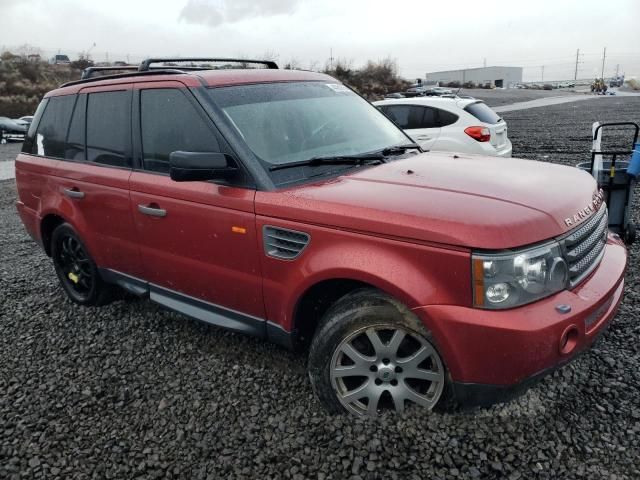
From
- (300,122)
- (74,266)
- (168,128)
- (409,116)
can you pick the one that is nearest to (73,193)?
(74,266)

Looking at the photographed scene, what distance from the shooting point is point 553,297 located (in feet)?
7.98

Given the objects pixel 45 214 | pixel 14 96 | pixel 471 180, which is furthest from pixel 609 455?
pixel 14 96

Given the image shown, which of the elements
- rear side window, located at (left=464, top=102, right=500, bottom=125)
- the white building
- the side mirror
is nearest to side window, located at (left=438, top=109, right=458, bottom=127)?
rear side window, located at (left=464, top=102, right=500, bottom=125)

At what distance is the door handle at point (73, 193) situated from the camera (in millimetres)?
4101

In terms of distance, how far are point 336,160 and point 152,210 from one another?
122 centimetres

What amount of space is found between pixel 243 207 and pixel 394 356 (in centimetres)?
112

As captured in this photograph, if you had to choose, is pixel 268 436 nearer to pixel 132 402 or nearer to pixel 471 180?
pixel 132 402

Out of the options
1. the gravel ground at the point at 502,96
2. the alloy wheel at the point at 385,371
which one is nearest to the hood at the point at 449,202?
the alloy wheel at the point at 385,371

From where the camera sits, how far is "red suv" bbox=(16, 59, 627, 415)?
236cm

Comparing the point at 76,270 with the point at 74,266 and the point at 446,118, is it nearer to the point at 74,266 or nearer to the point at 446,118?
the point at 74,266

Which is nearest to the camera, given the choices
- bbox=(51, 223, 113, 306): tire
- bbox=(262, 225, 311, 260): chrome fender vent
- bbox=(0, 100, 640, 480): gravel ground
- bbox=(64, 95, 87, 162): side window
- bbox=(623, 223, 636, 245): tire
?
bbox=(0, 100, 640, 480): gravel ground

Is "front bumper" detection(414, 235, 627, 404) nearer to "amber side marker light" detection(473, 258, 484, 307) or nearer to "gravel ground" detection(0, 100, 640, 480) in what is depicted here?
"amber side marker light" detection(473, 258, 484, 307)

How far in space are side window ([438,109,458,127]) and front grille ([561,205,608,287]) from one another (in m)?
5.67

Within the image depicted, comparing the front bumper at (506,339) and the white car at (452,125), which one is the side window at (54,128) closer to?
the front bumper at (506,339)
